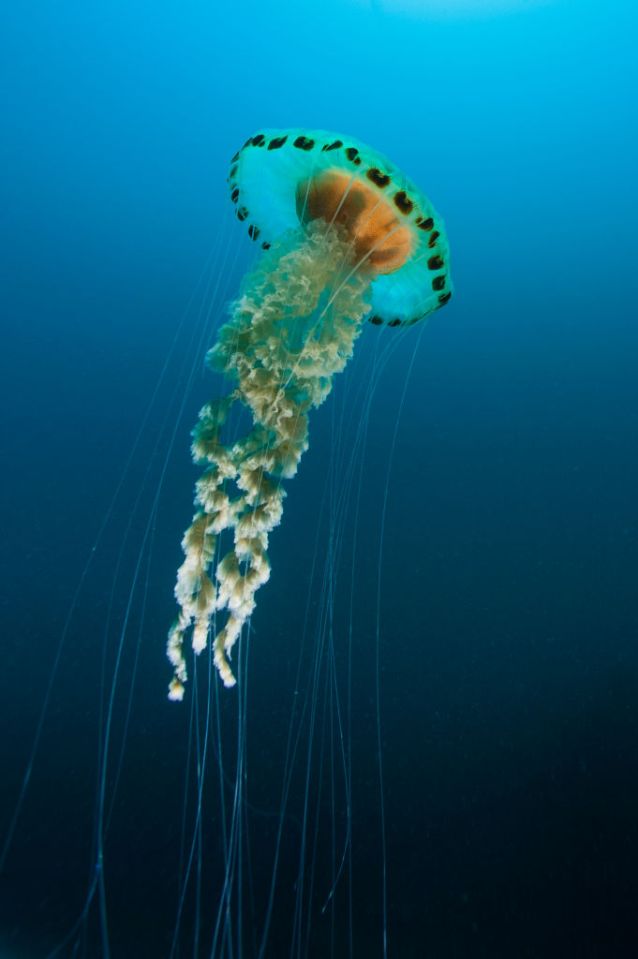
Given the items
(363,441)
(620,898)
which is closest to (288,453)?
(363,441)

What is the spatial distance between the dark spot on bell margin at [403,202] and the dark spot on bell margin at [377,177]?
0.12 m

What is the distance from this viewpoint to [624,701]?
312 inches

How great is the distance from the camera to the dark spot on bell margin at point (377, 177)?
3584 millimetres

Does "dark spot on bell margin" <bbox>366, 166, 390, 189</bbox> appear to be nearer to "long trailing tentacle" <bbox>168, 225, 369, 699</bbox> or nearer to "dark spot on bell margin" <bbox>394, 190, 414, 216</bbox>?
"dark spot on bell margin" <bbox>394, 190, 414, 216</bbox>

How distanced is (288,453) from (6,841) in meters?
6.51

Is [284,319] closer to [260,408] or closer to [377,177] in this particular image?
[260,408]

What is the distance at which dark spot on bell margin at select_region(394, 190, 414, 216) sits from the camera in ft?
12.1

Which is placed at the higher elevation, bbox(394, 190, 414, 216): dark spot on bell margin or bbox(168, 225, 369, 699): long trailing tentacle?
bbox(394, 190, 414, 216): dark spot on bell margin

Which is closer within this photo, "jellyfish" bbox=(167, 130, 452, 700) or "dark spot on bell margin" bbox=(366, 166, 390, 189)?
"jellyfish" bbox=(167, 130, 452, 700)

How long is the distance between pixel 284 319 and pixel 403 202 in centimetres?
105

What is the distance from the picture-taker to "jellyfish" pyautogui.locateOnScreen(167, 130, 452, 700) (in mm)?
3363

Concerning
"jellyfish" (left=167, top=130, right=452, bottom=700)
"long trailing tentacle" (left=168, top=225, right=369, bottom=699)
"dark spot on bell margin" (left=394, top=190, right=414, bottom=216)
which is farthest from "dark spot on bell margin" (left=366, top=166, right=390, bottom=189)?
"long trailing tentacle" (left=168, top=225, right=369, bottom=699)

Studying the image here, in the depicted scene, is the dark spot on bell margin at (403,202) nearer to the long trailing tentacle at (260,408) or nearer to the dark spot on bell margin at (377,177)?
the dark spot on bell margin at (377,177)

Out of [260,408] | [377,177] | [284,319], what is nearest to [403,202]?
[377,177]
